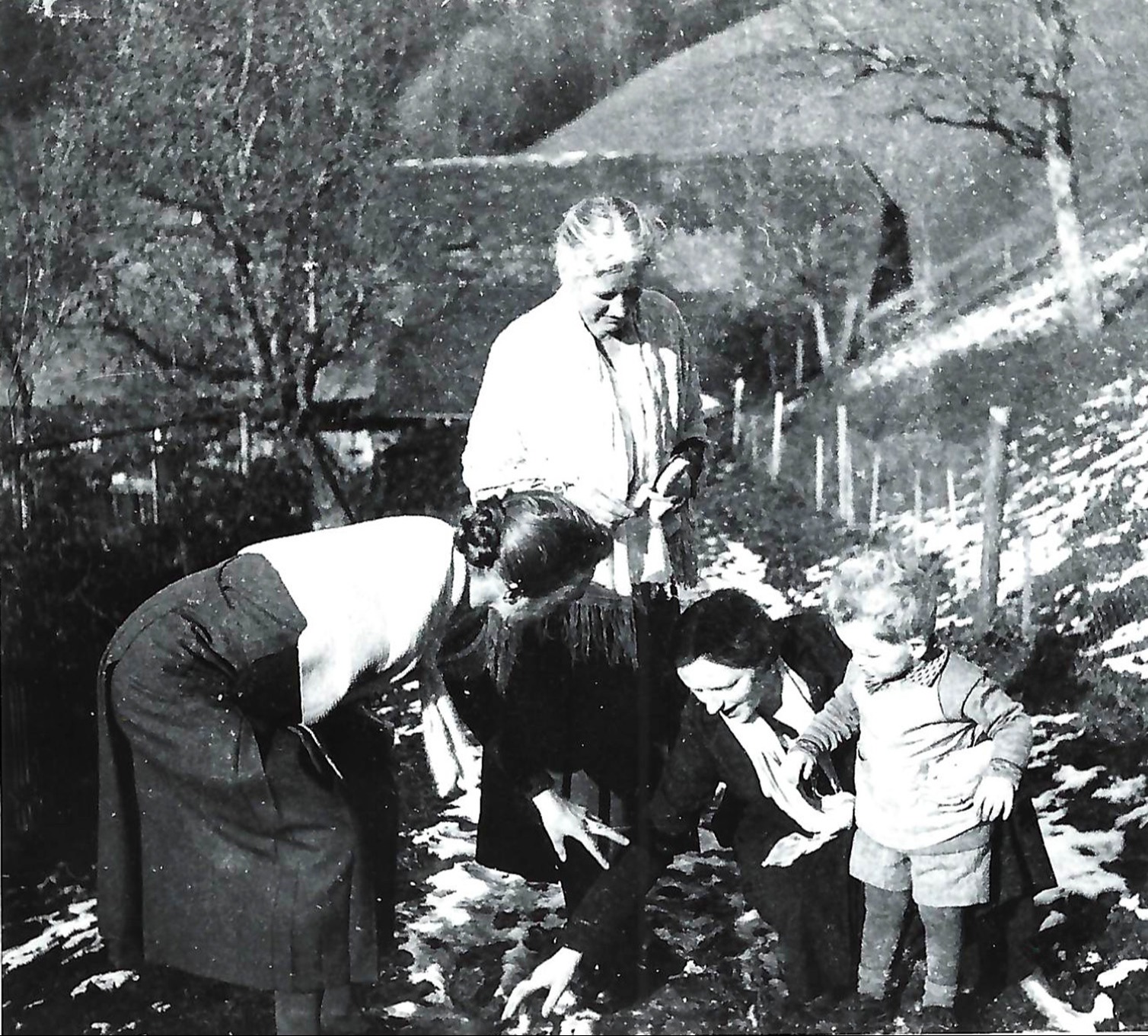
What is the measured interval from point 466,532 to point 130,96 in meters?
1.10

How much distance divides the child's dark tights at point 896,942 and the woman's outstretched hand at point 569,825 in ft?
1.66

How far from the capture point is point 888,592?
2.45m

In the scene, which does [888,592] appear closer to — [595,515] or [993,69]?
[595,515]

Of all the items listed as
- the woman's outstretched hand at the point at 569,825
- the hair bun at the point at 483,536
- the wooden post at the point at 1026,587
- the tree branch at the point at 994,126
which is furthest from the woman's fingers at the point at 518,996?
the tree branch at the point at 994,126

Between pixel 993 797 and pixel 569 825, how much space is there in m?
0.81

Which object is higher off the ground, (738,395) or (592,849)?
(738,395)

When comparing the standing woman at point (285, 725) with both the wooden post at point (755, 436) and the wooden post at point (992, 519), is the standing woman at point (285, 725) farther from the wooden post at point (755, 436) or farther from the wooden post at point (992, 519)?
the wooden post at point (992, 519)

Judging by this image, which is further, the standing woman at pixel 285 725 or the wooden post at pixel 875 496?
the wooden post at pixel 875 496

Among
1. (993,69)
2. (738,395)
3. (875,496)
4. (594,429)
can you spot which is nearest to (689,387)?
(738,395)

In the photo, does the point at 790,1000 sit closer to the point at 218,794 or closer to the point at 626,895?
the point at 626,895

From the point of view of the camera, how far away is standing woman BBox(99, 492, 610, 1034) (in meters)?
2.31

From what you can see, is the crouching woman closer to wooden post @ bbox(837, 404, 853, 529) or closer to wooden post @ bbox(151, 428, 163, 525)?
wooden post @ bbox(837, 404, 853, 529)

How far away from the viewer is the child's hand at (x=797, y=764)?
243 cm

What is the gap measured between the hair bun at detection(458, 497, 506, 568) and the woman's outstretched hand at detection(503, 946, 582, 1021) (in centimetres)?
79
